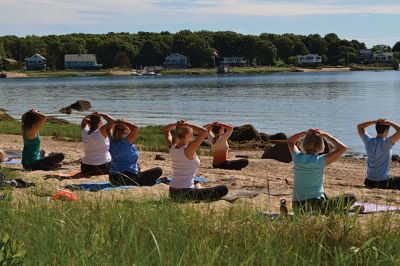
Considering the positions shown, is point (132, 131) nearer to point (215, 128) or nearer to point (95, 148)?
point (95, 148)

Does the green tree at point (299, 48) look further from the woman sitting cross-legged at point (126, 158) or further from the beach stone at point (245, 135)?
the woman sitting cross-legged at point (126, 158)

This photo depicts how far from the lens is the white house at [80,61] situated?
6939 inches

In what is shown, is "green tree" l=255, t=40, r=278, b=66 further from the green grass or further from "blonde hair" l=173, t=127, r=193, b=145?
the green grass

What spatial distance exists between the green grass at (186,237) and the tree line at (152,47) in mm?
171752

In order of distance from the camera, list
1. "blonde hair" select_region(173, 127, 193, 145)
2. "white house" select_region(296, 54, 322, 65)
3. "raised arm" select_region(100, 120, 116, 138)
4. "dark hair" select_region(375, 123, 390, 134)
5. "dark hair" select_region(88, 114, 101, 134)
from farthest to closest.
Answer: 1. "white house" select_region(296, 54, 322, 65)
2. "dark hair" select_region(88, 114, 101, 134)
3. "dark hair" select_region(375, 123, 390, 134)
4. "raised arm" select_region(100, 120, 116, 138)
5. "blonde hair" select_region(173, 127, 193, 145)

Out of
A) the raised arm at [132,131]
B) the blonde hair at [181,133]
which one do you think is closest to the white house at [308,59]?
the raised arm at [132,131]

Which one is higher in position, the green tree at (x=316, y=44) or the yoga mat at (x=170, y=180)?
the green tree at (x=316, y=44)

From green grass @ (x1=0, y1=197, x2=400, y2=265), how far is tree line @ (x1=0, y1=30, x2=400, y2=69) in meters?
172

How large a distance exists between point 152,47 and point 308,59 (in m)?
45.1

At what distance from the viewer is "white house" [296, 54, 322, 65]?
188875 millimetres

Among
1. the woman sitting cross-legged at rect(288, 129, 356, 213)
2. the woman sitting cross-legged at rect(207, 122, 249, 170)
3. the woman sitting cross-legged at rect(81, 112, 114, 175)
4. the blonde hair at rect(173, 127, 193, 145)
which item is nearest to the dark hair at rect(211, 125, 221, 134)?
the woman sitting cross-legged at rect(207, 122, 249, 170)

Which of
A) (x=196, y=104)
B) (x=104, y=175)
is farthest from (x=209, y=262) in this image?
(x=196, y=104)

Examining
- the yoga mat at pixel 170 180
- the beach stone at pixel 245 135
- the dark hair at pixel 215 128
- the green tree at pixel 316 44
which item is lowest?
the beach stone at pixel 245 135

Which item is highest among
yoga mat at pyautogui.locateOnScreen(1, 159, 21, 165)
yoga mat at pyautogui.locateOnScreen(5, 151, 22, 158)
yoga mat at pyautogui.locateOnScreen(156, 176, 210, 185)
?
yoga mat at pyautogui.locateOnScreen(156, 176, 210, 185)
